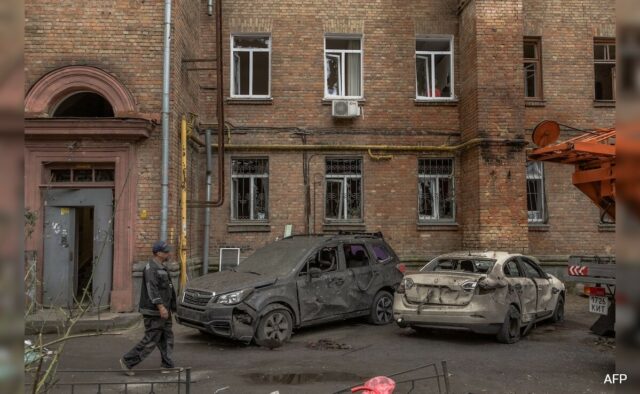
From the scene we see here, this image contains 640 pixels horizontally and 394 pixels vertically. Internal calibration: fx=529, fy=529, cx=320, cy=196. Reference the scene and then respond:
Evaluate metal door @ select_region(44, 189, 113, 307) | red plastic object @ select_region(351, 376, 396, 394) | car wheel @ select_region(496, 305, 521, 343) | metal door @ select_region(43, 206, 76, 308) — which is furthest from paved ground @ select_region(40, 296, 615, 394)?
red plastic object @ select_region(351, 376, 396, 394)

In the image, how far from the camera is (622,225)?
81cm

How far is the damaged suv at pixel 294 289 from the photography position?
8.06 metres

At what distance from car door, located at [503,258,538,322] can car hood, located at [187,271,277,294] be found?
12.5 feet

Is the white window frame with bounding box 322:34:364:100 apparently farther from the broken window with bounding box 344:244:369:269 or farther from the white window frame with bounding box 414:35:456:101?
the broken window with bounding box 344:244:369:269

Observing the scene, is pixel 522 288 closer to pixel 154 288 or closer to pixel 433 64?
pixel 154 288

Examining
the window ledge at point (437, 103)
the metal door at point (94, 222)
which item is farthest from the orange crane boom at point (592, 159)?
the metal door at point (94, 222)

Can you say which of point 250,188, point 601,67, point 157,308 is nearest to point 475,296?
point 157,308

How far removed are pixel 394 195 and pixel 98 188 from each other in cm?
719

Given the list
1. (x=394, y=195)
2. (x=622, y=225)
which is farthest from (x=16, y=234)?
(x=394, y=195)

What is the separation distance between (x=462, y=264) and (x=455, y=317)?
132 centimetres

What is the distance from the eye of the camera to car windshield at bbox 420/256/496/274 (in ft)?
28.5

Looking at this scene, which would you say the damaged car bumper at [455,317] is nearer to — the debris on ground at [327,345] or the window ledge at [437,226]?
the debris on ground at [327,345]

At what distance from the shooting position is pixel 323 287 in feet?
29.6

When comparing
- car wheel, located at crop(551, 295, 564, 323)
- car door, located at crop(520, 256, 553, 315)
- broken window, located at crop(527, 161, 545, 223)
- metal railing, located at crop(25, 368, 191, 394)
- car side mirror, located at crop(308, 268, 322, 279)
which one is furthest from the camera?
broken window, located at crop(527, 161, 545, 223)
